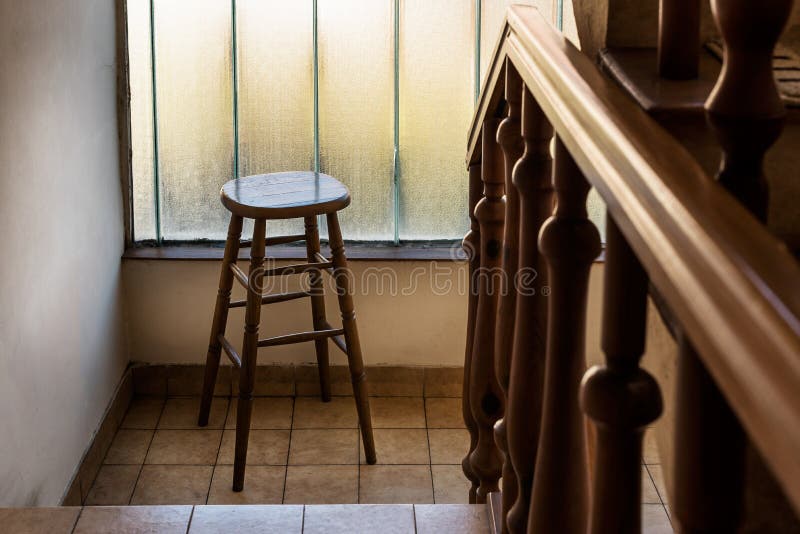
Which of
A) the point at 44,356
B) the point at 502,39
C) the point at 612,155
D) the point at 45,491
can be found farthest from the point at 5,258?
the point at 612,155

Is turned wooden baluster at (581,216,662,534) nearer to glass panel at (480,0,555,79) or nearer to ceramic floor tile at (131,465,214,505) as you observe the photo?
ceramic floor tile at (131,465,214,505)

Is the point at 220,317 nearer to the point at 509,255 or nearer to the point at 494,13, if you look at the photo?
the point at 494,13

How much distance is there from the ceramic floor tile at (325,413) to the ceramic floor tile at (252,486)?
1.03 feet

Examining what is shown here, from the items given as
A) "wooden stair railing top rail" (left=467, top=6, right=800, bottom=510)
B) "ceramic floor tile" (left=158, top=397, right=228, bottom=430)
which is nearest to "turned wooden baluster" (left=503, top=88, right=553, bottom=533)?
"wooden stair railing top rail" (left=467, top=6, right=800, bottom=510)

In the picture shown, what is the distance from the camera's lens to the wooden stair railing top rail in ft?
1.66

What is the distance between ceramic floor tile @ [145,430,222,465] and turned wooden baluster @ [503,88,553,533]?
219 centimetres

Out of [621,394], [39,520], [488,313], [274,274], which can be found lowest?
[39,520]

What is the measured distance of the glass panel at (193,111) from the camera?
11.6 ft

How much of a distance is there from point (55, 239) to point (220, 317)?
68 cm

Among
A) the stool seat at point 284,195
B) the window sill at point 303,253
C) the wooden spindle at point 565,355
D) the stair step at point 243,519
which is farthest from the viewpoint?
the window sill at point 303,253

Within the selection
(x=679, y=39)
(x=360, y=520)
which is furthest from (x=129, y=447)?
(x=679, y=39)

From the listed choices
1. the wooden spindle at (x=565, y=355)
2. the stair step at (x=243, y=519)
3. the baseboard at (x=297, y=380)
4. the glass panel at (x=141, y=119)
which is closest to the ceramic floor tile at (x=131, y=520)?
the stair step at (x=243, y=519)

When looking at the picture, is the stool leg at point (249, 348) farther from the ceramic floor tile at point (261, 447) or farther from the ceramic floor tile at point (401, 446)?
the ceramic floor tile at point (401, 446)

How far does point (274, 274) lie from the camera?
3.14 meters
